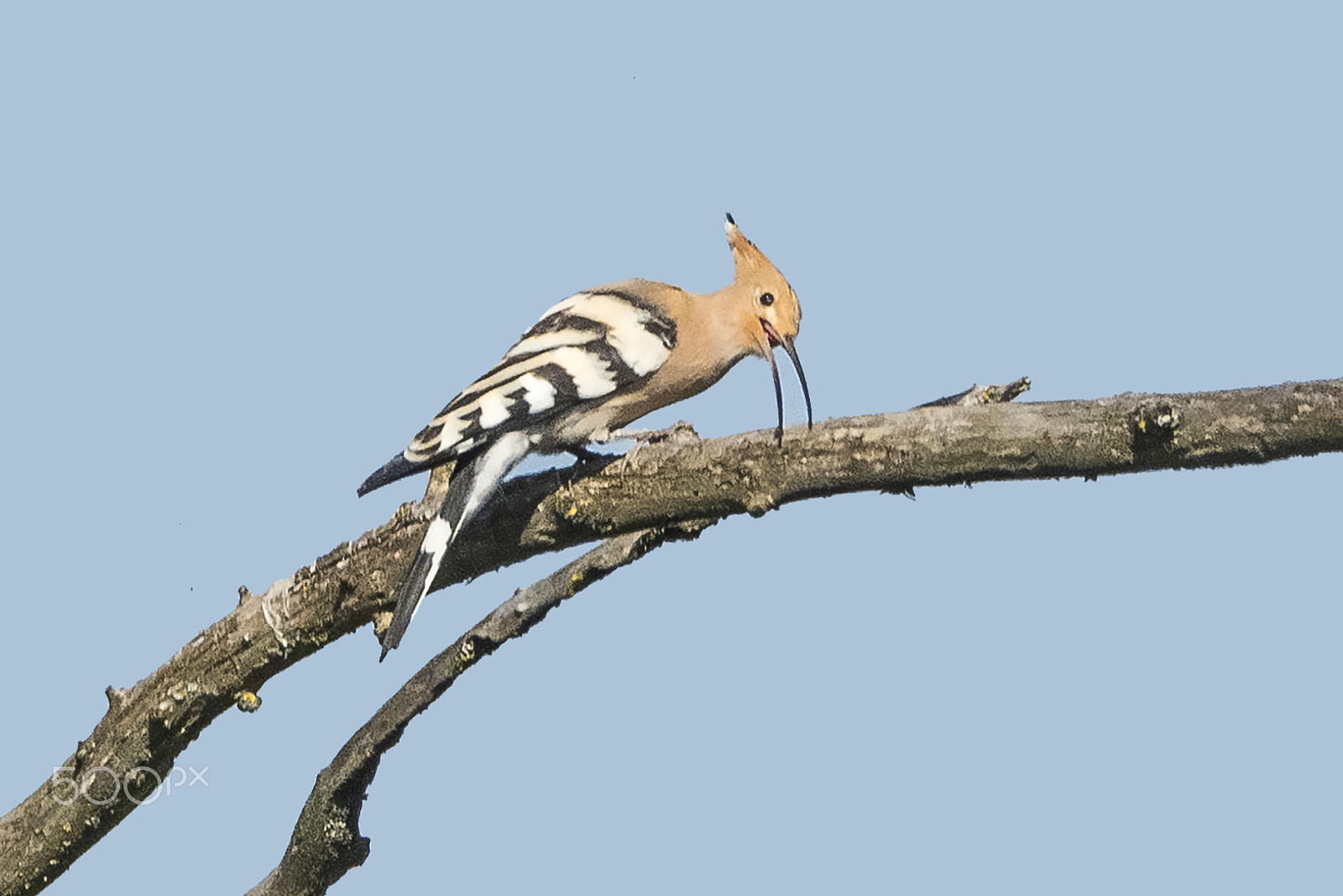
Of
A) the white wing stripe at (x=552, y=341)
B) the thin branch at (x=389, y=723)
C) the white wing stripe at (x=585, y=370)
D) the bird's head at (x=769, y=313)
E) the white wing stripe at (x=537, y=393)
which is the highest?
the bird's head at (x=769, y=313)

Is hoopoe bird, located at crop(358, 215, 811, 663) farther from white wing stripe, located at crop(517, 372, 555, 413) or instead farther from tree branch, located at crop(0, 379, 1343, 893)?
tree branch, located at crop(0, 379, 1343, 893)

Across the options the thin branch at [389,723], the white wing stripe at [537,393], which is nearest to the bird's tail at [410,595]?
the thin branch at [389,723]

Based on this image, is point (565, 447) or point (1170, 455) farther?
point (565, 447)

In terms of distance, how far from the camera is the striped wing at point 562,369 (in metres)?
3.56

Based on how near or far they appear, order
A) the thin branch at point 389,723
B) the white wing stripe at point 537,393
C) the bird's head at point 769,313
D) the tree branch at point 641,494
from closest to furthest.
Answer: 1. the tree branch at point 641,494
2. the thin branch at point 389,723
3. the white wing stripe at point 537,393
4. the bird's head at point 769,313

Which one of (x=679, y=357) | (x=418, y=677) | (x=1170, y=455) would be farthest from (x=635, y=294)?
(x=1170, y=455)

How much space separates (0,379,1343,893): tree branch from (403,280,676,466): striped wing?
0.68ft

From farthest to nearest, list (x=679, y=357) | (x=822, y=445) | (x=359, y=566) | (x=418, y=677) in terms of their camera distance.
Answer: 1. (x=679, y=357)
2. (x=359, y=566)
3. (x=418, y=677)
4. (x=822, y=445)

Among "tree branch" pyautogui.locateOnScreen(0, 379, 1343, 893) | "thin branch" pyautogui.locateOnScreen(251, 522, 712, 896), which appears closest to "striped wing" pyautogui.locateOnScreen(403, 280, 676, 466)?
"tree branch" pyautogui.locateOnScreen(0, 379, 1343, 893)

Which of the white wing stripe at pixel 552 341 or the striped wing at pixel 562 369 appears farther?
the white wing stripe at pixel 552 341

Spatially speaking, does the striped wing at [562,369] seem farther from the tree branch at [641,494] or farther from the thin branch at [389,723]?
the thin branch at [389,723]

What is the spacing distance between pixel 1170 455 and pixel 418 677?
1.87 meters

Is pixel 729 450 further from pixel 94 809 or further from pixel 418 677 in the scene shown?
pixel 94 809

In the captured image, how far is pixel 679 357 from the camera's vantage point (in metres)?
3.99
